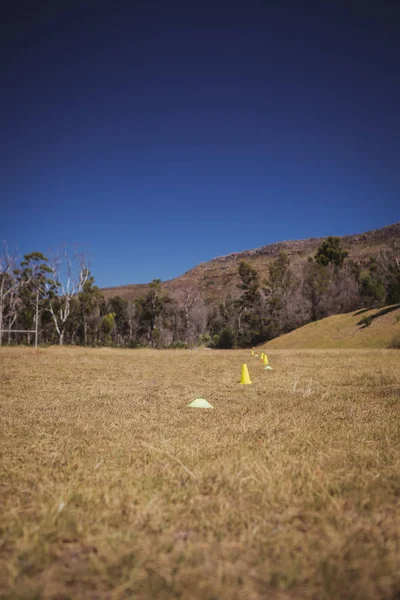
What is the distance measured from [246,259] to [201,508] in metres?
133

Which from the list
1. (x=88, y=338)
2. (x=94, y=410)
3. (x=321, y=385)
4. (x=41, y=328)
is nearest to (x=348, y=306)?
(x=88, y=338)

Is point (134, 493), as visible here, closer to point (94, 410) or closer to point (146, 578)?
point (146, 578)

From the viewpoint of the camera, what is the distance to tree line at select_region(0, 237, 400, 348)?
43.3m

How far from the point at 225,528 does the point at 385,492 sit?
2.79 ft

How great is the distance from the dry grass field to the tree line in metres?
38.0

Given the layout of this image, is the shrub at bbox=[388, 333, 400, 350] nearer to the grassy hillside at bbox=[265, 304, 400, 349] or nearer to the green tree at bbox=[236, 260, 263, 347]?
the grassy hillside at bbox=[265, 304, 400, 349]

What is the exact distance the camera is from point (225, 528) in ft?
4.99

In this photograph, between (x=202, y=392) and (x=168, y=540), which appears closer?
(x=168, y=540)

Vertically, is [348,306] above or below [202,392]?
above

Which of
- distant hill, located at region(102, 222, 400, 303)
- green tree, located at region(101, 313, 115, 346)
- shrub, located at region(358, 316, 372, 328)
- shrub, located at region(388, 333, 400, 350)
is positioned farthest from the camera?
distant hill, located at region(102, 222, 400, 303)

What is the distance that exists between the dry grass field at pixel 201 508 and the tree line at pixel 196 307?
3801 cm

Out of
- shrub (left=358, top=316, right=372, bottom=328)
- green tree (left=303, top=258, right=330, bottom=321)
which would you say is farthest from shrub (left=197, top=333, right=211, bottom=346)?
shrub (left=358, top=316, right=372, bottom=328)

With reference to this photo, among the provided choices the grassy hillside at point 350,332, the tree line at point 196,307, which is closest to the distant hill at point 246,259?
the tree line at point 196,307

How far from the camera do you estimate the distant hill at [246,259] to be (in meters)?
97.7
